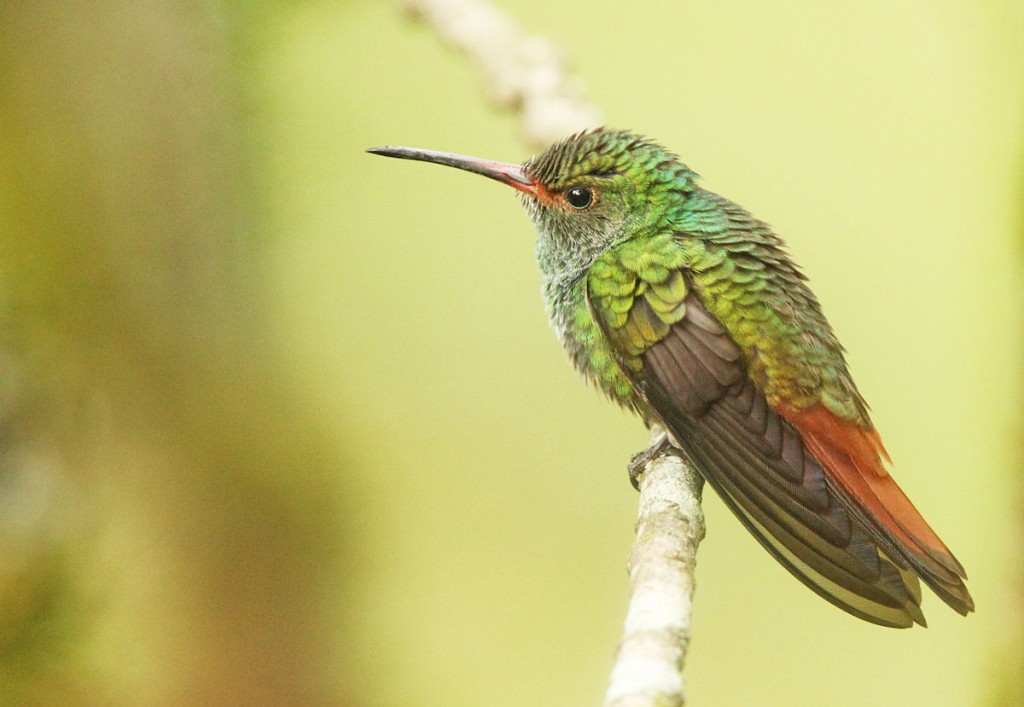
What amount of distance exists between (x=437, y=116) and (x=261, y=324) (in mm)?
772

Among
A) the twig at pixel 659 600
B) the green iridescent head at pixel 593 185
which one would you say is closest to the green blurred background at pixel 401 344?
the green iridescent head at pixel 593 185

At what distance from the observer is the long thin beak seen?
1.26m

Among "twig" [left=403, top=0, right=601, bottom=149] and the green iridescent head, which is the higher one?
"twig" [left=403, top=0, right=601, bottom=149]

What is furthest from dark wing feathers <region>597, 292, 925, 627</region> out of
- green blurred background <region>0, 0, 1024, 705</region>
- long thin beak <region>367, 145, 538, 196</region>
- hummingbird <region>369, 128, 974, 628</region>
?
green blurred background <region>0, 0, 1024, 705</region>

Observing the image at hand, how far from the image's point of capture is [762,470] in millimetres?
1014

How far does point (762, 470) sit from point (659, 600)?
39cm

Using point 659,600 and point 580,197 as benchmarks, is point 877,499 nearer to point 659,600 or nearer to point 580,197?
point 659,600

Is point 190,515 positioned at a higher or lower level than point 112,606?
higher

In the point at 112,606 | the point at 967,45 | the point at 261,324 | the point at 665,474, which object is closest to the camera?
the point at 665,474

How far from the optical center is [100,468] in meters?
2.43

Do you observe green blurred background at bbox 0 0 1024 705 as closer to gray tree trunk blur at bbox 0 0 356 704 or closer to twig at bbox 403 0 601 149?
gray tree trunk blur at bbox 0 0 356 704

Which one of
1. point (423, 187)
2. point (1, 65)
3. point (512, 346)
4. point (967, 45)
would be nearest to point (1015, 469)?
point (967, 45)

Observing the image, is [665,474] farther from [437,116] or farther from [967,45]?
[437,116]

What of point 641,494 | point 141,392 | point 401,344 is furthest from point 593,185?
point 141,392
